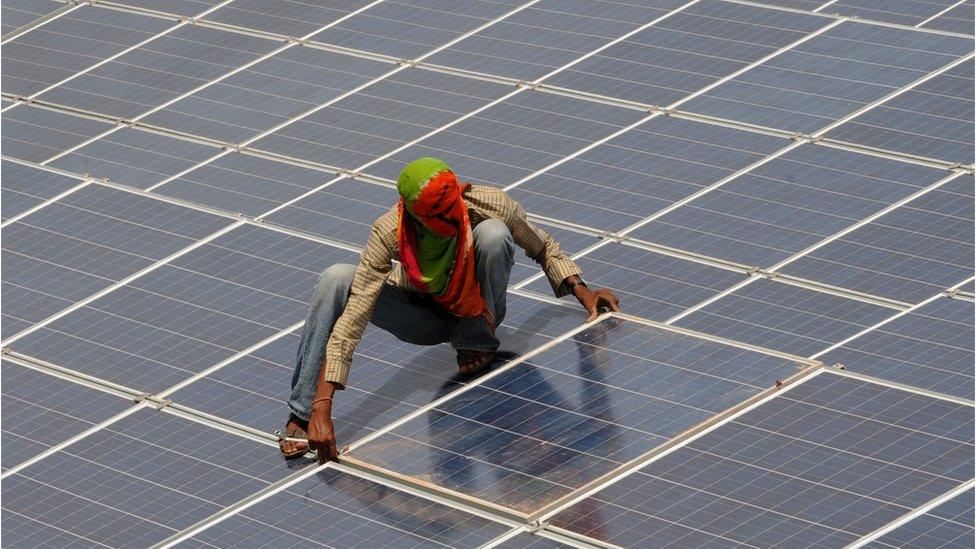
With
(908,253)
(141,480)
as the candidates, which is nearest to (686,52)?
(908,253)

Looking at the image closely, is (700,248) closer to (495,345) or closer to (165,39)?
(495,345)

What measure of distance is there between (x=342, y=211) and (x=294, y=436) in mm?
3523

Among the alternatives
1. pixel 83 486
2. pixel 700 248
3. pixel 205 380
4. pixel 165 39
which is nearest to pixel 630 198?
pixel 700 248

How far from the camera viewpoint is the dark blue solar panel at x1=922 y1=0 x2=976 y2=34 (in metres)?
19.5

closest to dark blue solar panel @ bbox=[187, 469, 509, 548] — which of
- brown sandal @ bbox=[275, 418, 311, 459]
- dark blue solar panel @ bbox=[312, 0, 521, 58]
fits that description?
brown sandal @ bbox=[275, 418, 311, 459]

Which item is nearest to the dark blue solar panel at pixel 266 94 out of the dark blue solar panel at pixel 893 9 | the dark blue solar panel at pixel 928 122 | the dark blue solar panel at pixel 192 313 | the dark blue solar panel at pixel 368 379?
the dark blue solar panel at pixel 192 313

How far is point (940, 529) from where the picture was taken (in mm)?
12938

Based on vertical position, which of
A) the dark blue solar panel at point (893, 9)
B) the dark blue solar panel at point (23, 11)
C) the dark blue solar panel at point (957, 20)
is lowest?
the dark blue solar panel at point (23, 11)

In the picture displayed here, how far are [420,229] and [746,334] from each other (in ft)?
7.69

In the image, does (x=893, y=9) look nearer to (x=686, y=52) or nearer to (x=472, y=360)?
(x=686, y=52)

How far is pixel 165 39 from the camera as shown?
22359 millimetres

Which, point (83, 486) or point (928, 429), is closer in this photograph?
point (928, 429)

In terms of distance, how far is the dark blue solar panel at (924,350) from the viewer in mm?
14641

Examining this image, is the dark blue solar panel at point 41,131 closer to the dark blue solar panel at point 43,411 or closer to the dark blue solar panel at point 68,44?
the dark blue solar panel at point 68,44
